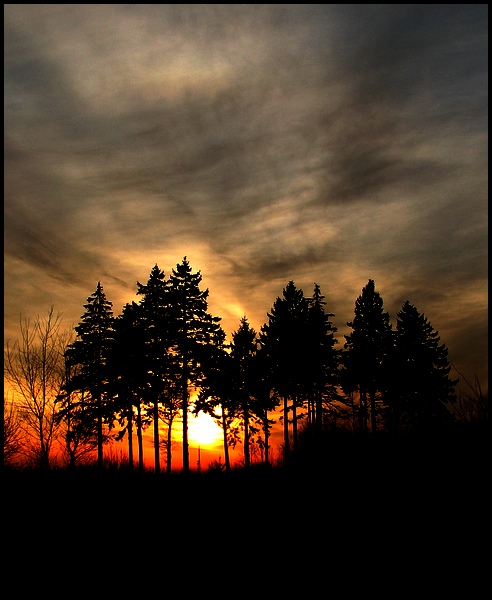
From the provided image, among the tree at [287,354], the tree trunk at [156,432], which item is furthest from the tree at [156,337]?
the tree at [287,354]

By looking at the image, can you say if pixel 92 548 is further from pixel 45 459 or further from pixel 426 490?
pixel 45 459

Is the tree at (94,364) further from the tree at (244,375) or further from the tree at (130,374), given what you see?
the tree at (244,375)

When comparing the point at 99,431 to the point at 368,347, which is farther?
the point at 368,347

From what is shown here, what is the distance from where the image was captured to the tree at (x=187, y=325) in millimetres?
36312

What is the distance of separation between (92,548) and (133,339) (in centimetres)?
2883

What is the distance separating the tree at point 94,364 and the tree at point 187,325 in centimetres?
622

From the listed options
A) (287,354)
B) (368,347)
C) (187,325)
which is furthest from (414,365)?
(187,325)

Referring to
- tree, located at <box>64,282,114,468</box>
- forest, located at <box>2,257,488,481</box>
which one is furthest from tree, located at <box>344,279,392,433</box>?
tree, located at <box>64,282,114,468</box>

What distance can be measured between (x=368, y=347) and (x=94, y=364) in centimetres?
2598

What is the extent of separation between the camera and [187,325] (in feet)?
121

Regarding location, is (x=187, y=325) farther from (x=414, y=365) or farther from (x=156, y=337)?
(x=414, y=365)

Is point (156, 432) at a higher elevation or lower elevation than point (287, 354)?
Answer: lower

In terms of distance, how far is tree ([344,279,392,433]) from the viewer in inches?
1876

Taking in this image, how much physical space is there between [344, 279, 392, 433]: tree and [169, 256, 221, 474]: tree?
17397mm
